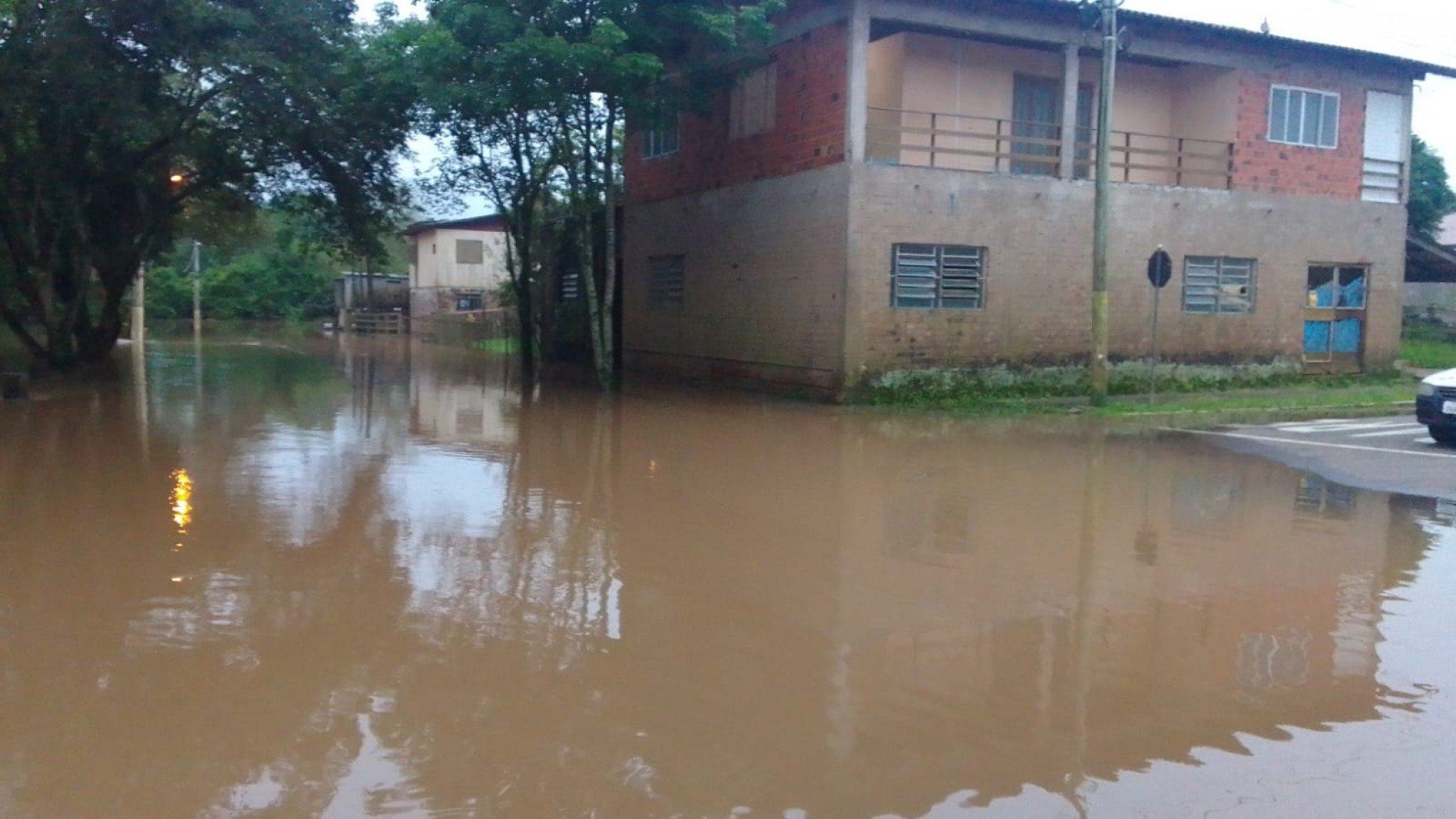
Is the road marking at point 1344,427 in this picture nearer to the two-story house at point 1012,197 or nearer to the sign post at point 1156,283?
the sign post at point 1156,283

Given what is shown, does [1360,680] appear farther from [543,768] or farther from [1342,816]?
[543,768]

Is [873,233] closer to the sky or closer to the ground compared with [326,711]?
closer to the sky

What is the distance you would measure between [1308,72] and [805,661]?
2248cm

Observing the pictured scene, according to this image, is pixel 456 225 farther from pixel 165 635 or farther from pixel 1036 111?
pixel 165 635

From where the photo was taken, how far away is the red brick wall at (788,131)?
67.3 feet

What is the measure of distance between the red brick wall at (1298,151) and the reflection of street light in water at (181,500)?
19.8 metres

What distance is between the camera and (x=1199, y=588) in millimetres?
8219

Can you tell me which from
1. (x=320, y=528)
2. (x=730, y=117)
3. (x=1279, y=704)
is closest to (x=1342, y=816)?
(x=1279, y=704)

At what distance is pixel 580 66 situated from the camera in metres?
19.7

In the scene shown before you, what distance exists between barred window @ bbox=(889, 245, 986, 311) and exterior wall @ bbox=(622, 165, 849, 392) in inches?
45.4

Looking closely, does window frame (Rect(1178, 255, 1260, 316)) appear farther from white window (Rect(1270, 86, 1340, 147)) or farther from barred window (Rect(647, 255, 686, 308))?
barred window (Rect(647, 255, 686, 308))

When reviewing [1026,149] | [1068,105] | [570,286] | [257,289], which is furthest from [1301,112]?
[257,289]

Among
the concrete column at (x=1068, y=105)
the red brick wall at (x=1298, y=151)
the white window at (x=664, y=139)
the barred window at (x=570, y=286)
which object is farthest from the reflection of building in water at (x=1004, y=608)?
the barred window at (x=570, y=286)

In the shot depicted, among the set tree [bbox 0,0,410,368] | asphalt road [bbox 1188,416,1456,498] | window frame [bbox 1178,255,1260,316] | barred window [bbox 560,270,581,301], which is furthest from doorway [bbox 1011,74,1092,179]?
barred window [bbox 560,270,581,301]
